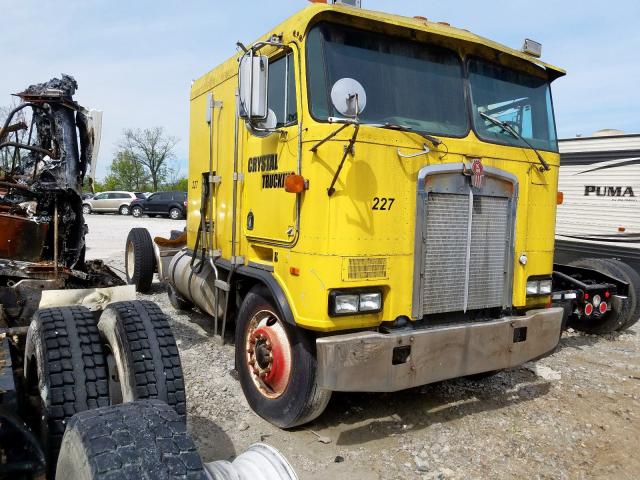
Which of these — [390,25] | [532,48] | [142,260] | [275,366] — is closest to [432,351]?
[275,366]

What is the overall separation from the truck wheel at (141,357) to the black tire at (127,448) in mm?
813

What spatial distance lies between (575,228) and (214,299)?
20.8 feet

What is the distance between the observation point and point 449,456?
3.74 metres

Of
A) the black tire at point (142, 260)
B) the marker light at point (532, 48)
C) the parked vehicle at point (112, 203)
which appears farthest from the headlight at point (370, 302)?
the parked vehicle at point (112, 203)

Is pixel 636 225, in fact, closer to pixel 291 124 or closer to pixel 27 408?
pixel 291 124

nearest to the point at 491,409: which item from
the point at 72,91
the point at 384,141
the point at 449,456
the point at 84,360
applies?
the point at 449,456

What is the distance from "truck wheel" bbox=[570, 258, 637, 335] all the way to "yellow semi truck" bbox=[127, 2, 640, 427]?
9.25 ft

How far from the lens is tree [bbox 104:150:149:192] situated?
59.6m

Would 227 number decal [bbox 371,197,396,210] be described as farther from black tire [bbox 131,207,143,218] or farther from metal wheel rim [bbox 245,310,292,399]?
black tire [bbox 131,207,143,218]

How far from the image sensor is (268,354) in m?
4.11

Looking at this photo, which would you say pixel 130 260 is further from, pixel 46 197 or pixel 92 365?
pixel 92 365

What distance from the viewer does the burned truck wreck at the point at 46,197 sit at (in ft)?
14.5

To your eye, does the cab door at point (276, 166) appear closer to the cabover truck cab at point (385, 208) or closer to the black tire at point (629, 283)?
the cabover truck cab at point (385, 208)

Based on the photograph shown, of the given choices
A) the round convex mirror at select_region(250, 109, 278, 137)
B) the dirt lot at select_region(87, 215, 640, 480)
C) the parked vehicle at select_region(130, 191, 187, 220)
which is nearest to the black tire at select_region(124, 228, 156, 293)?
the dirt lot at select_region(87, 215, 640, 480)
